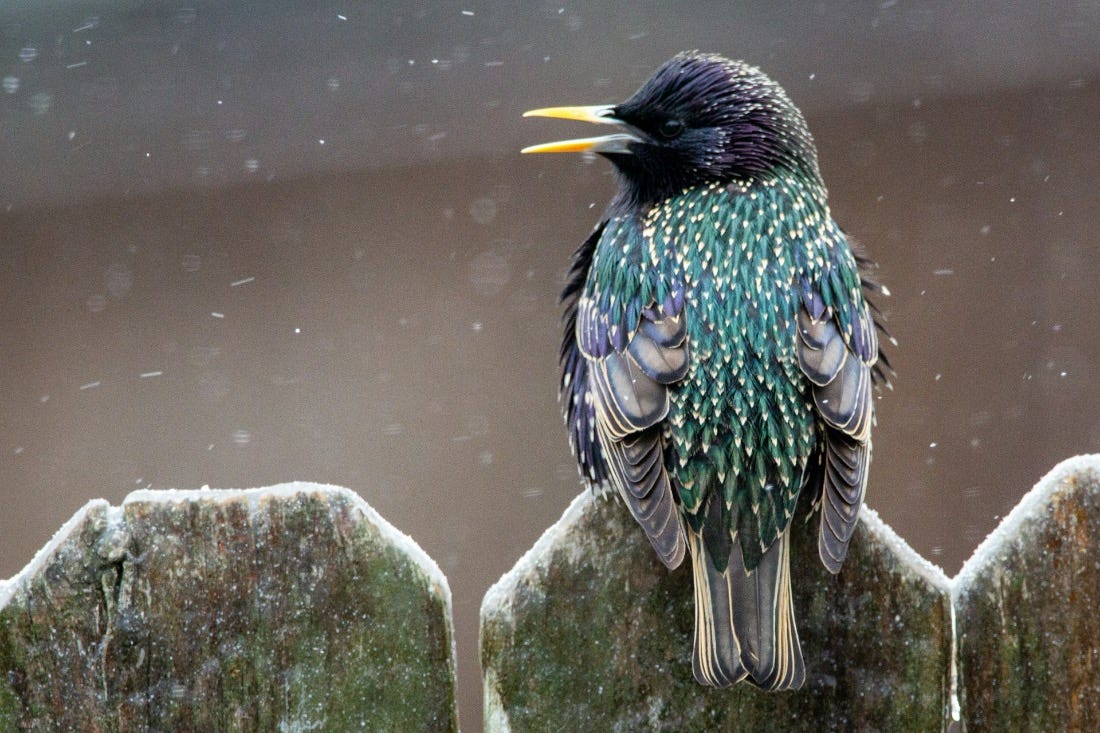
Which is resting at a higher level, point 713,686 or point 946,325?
point 713,686

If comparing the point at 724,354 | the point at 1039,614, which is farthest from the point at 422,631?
the point at 1039,614

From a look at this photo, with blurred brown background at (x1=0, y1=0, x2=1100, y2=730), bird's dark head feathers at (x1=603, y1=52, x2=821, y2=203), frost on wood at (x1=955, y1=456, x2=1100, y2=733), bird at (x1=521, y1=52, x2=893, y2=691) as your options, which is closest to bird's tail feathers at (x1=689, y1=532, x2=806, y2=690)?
bird at (x1=521, y1=52, x2=893, y2=691)

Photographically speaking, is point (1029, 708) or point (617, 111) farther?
point (617, 111)

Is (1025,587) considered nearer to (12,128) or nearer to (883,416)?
(883,416)

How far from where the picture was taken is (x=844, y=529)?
2.22m

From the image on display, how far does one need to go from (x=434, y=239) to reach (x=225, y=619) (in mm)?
3228

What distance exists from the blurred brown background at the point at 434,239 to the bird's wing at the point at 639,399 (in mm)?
2479

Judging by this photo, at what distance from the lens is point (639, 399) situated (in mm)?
2523

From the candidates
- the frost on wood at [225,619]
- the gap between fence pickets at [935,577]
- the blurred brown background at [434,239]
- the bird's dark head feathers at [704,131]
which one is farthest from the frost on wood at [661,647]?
the blurred brown background at [434,239]

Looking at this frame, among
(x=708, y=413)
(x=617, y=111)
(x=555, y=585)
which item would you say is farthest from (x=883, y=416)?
(x=555, y=585)

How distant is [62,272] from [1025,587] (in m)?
4.04

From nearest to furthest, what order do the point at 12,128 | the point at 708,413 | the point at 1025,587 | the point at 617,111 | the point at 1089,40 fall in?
the point at 1025,587 → the point at 708,413 → the point at 617,111 → the point at 1089,40 → the point at 12,128

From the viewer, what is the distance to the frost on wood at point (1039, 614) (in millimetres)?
2199

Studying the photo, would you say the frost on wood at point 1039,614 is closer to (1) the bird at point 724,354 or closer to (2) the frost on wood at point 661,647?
(2) the frost on wood at point 661,647
